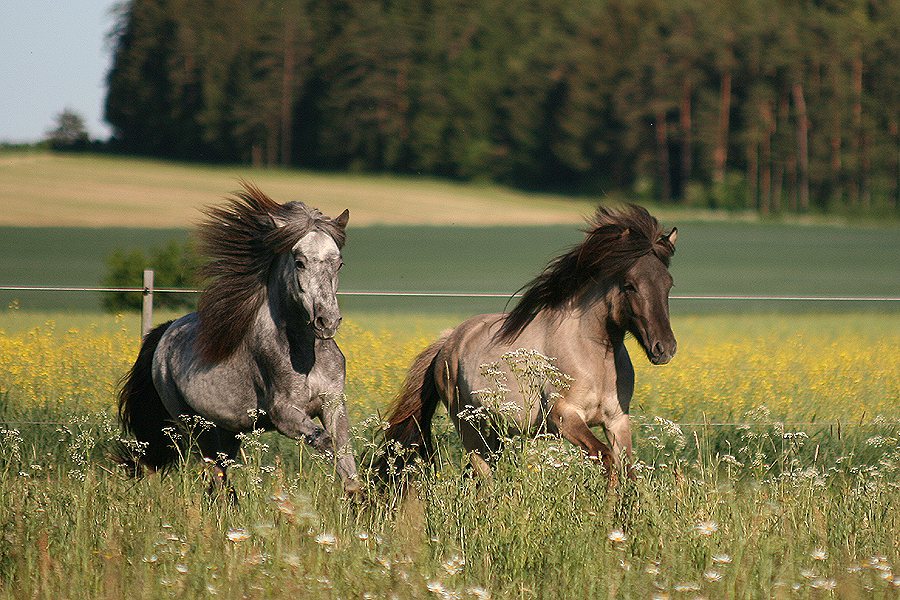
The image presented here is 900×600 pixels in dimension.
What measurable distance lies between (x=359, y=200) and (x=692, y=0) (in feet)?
61.3

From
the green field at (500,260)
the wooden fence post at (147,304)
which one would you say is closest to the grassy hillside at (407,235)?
the green field at (500,260)

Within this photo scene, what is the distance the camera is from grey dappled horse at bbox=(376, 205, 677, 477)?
4840 millimetres

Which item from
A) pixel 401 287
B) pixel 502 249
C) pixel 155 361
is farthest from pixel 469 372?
pixel 502 249

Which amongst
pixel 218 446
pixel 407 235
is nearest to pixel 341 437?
pixel 218 446

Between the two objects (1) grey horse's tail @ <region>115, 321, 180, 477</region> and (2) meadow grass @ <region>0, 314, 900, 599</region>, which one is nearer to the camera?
(2) meadow grass @ <region>0, 314, 900, 599</region>

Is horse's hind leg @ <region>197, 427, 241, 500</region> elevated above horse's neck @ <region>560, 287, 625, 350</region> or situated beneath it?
situated beneath

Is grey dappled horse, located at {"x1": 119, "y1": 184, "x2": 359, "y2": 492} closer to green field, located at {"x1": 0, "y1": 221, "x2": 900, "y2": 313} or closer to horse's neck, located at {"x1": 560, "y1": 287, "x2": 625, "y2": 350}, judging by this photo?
horse's neck, located at {"x1": 560, "y1": 287, "x2": 625, "y2": 350}

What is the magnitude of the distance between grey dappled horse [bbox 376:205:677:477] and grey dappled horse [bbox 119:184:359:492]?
0.50m

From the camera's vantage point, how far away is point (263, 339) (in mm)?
4789

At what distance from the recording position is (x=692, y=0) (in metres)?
45.8

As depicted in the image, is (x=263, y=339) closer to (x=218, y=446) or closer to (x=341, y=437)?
(x=341, y=437)

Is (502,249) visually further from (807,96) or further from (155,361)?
(155,361)

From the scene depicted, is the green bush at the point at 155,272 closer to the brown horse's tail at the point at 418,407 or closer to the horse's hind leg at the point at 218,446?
the brown horse's tail at the point at 418,407

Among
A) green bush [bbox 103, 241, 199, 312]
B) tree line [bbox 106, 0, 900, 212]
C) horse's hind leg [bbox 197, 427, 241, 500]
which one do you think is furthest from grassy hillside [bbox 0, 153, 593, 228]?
horse's hind leg [bbox 197, 427, 241, 500]
